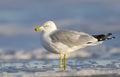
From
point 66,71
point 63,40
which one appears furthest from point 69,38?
point 66,71

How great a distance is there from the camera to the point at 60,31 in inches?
442

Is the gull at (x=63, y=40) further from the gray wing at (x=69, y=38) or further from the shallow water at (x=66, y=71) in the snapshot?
the shallow water at (x=66, y=71)

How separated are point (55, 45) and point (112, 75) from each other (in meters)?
2.33

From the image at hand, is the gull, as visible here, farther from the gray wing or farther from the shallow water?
the shallow water

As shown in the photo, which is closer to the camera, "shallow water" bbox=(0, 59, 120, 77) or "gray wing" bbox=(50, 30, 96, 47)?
"shallow water" bbox=(0, 59, 120, 77)

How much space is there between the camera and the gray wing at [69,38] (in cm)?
1112

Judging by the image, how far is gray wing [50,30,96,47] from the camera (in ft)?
36.5

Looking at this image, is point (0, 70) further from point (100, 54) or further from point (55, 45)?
point (100, 54)

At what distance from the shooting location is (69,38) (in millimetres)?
11250

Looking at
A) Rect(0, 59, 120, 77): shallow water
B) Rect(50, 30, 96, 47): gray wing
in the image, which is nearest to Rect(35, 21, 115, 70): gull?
Rect(50, 30, 96, 47): gray wing

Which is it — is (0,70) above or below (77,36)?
below

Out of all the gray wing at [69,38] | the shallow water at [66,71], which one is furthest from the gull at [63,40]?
the shallow water at [66,71]

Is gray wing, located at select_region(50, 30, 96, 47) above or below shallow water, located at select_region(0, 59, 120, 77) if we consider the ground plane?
above

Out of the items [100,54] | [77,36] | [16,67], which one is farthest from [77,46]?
[100,54]
